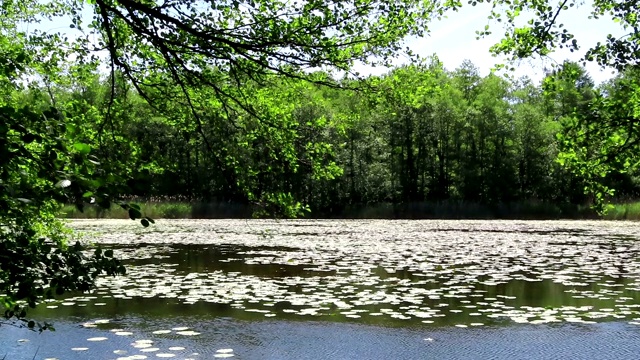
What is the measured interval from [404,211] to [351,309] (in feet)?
108

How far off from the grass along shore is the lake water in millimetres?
21583

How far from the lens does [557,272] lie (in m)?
11.5

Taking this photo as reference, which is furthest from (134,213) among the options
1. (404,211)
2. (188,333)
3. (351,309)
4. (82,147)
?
(404,211)

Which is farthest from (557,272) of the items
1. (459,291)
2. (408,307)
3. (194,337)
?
(194,337)

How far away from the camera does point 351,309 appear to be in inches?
314

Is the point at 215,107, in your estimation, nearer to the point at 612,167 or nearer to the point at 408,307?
the point at 408,307

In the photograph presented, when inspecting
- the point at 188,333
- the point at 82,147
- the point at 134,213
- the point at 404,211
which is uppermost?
the point at 404,211

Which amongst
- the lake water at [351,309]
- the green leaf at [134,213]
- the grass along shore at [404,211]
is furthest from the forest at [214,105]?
the grass along shore at [404,211]

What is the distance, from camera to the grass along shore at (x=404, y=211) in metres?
36.0

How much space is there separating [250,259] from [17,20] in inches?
267

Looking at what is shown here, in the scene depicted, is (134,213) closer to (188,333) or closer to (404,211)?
(188,333)

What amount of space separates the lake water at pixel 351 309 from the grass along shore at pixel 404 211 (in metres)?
21.6

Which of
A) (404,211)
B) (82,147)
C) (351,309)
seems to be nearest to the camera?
(82,147)

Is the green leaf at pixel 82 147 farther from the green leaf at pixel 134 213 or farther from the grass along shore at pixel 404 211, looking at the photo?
the grass along shore at pixel 404 211
